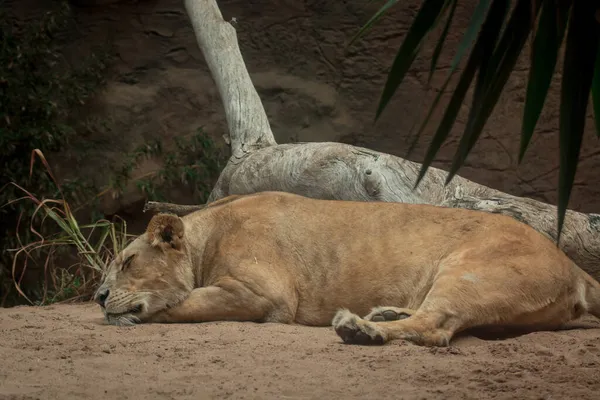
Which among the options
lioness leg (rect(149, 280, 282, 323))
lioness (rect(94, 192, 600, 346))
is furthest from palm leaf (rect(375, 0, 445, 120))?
lioness leg (rect(149, 280, 282, 323))

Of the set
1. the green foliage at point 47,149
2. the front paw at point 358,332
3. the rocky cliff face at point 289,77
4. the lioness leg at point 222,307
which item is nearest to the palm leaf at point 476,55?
the front paw at point 358,332

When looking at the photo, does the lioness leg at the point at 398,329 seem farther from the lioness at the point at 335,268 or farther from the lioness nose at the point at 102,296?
the lioness nose at the point at 102,296

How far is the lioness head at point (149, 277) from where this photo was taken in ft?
17.3

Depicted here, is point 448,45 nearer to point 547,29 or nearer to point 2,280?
point 2,280

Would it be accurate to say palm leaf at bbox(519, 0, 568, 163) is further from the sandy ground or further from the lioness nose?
the lioness nose

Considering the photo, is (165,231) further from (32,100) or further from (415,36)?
(32,100)

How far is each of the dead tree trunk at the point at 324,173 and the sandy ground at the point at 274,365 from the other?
1450 millimetres

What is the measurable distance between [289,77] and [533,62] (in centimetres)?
737

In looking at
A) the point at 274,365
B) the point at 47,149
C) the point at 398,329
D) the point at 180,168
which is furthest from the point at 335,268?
the point at 47,149

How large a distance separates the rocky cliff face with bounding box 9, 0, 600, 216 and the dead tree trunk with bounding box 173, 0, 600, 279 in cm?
136

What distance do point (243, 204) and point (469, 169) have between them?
4.36 m

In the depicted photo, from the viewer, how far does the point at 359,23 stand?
980 centimetres

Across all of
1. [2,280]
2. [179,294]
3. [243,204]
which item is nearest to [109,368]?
[179,294]

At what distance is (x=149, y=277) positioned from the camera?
537cm
